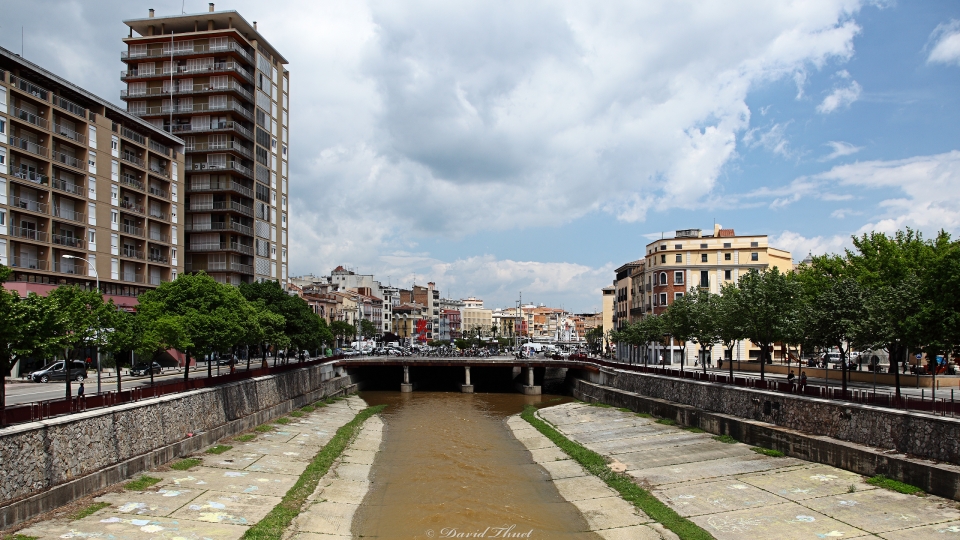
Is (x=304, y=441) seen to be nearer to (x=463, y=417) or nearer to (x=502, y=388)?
(x=463, y=417)

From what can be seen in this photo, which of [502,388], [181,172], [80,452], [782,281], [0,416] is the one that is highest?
[181,172]

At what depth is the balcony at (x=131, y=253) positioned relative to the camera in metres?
88.1

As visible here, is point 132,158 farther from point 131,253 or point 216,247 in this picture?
point 216,247

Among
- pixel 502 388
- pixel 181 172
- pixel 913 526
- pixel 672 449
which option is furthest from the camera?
pixel 502 388

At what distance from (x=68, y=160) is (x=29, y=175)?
255 inches

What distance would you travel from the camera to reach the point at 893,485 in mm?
30500

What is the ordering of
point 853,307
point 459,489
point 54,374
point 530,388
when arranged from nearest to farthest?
1. point 459,489
2. point 853,307
3. point 54,374
4. point 530,388

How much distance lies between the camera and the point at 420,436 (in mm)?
57750

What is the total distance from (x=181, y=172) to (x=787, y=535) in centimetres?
9562

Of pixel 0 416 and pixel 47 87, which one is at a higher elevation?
pixel 47 87

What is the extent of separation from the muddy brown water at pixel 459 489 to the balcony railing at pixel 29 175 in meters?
46.3

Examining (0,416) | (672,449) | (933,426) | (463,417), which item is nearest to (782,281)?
(672,449)

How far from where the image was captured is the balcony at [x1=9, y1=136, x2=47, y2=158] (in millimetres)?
70188

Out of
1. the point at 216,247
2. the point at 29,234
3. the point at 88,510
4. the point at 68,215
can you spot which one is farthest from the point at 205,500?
the point at 216,247
